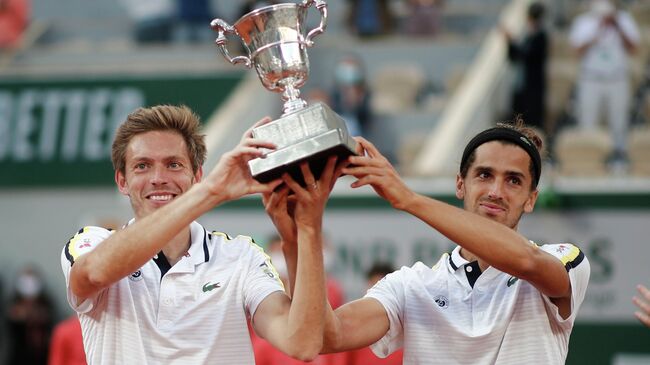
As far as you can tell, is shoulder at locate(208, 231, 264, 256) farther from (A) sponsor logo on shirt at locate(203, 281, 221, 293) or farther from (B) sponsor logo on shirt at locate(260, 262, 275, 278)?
(A) sponsor logo on shirt at locate(203, 281, 221, 293)

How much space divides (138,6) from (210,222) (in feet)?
23.0

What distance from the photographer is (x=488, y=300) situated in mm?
5012

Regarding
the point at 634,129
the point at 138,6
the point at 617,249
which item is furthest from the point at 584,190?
the point at 138,6

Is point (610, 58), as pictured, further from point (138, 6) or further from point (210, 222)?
point (138, 6)

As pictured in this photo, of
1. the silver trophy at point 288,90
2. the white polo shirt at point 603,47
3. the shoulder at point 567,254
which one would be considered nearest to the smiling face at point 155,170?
the silver trophy at point 288,90

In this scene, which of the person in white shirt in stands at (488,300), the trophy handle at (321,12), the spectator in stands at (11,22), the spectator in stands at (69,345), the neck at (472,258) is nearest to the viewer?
the trophy handle at (321,12)

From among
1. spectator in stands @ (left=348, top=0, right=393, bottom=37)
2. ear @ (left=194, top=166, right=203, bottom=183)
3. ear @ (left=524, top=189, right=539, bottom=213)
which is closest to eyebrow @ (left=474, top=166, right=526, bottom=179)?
ear @ (left=524, top=189, right=539, bottom=213)

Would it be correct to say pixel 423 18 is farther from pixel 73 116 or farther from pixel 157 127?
pixel 157 127

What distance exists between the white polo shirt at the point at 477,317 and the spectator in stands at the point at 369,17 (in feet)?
35.5

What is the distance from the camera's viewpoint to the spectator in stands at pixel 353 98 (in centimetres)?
1346

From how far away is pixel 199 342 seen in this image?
478cm

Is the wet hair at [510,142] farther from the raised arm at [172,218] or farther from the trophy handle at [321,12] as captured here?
the raised arm at [172,218]

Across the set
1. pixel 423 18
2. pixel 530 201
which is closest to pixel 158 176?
pixel 530 201

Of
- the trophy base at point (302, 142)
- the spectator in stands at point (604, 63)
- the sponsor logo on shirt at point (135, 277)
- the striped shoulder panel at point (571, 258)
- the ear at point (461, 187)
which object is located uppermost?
the spectator in stands at point (604, 63)
